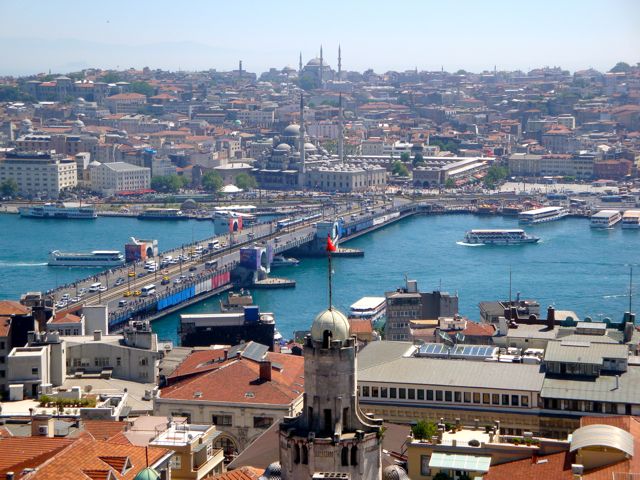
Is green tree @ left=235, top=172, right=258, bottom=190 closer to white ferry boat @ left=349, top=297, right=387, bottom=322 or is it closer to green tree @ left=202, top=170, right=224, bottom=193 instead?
green tree @ left=202, top=170, right=224, bottom=193

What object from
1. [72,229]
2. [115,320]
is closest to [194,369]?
[115,320]

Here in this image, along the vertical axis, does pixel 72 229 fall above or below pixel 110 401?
below

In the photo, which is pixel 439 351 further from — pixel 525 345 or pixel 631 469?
pixel 631 469

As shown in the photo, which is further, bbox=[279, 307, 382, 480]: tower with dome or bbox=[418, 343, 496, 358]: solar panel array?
bbox=[418, 343, 496, 358]: solar panel array

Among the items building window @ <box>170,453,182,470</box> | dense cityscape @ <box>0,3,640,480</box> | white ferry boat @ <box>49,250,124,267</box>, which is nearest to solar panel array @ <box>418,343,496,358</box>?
dense cityscape @ <box>0,3,640,480</box>

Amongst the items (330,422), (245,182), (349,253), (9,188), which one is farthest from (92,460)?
(245,182)

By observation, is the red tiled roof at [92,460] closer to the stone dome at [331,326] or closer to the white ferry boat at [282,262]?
the stone dome at [331,326]
